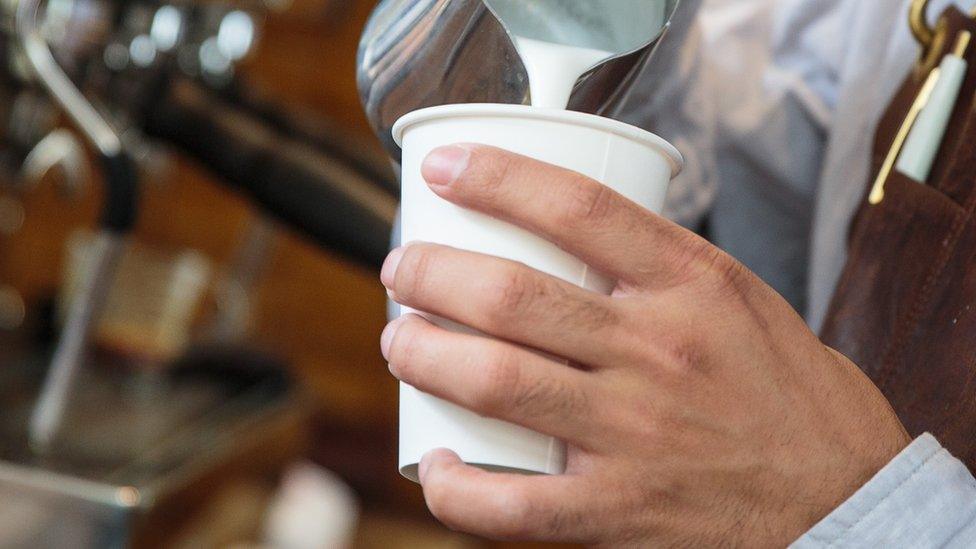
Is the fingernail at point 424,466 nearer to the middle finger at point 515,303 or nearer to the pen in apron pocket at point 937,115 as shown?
the middle finger at point 515,303

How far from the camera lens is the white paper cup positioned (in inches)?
12.5

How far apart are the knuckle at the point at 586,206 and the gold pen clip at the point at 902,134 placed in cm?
26

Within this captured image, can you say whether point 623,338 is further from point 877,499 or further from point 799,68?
point 799,68

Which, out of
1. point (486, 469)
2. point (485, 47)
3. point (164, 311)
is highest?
point (485, 47)

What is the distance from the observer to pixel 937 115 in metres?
0.50

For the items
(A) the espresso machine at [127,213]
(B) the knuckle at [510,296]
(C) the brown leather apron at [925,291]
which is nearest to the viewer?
(B) the knuckle at [510,296]

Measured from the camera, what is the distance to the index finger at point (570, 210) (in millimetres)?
300

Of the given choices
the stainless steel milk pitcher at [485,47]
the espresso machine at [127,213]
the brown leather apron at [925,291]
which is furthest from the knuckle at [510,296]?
the espresso machine at [127,213]

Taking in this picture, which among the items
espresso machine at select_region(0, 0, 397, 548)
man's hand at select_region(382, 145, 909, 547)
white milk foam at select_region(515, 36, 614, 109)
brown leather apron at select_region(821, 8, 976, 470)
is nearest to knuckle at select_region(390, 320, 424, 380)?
man's hand at select_region(382, 145, 909, 547)

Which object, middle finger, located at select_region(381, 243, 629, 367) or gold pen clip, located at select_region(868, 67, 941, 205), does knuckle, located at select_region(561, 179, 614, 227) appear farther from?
gold pen clip, located at select_region(868, 67, 941, 205)

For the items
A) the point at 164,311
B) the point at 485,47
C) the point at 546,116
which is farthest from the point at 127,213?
the point at 546,116

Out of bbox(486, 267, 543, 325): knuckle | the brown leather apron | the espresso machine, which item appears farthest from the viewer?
the espresso machine

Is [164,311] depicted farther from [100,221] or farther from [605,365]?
[605,365]

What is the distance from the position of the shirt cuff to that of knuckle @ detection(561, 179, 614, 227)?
0.13 metres
